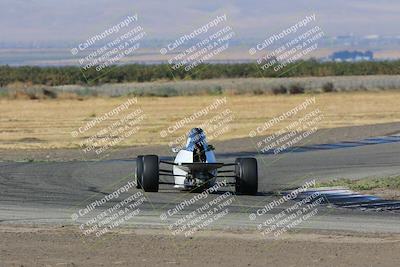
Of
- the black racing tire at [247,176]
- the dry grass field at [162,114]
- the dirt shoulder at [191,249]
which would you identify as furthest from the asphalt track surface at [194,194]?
the dry grass field at [162,114]

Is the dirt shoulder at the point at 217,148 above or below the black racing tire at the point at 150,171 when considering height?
below

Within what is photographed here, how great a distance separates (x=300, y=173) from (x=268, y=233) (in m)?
11.8

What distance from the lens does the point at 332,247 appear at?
1493 centimetres

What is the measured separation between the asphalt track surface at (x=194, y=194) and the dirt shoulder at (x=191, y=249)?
47.4 inches

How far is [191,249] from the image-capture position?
48.2 feet

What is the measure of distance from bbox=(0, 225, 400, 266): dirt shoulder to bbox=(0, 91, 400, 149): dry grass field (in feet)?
77.1

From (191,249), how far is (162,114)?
41411 millimetres

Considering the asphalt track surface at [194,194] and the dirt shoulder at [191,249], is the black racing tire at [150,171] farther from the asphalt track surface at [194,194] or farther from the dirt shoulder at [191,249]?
the dirt shoulder at [191,249]

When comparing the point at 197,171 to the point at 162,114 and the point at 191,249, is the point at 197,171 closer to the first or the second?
the point at 191,249

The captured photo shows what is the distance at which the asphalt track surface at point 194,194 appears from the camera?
59.4 ft

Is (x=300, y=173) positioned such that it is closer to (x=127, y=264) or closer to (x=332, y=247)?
(x=332, y=247)

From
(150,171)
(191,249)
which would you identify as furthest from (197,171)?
(191,249)

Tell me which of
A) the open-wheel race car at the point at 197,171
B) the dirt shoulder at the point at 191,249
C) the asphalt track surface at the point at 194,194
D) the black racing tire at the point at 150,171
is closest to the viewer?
the dirt shoulder at the point at 191,249

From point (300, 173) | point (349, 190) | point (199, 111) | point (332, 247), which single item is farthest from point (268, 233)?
point (199, 111)
